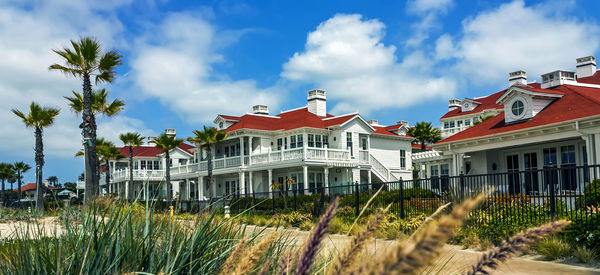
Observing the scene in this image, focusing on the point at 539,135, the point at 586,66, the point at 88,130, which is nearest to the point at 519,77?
the point at 586,66

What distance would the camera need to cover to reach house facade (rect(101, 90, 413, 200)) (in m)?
39.0

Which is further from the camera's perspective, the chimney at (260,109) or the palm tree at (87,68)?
the chimney at (260,109)

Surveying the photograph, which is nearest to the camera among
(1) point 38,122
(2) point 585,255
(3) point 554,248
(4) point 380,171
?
(2) point 585,255

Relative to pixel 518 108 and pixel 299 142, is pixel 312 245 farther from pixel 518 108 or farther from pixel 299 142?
pixel 299 142

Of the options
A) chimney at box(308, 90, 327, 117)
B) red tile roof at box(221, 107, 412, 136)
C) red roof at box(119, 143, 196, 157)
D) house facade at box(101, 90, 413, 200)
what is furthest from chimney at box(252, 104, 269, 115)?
red roof at box(119, 143, 196, 157)

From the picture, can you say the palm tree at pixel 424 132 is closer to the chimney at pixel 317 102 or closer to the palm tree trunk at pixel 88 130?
the chimney at pixel 317 102

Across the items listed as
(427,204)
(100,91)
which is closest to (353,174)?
(100,91)

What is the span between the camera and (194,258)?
4.27 m

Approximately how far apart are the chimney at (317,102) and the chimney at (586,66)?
65.8 feet

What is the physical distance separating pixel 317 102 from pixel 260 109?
553cm

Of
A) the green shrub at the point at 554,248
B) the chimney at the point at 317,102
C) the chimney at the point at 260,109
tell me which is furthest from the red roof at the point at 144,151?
the green shrub at the point at 554,248

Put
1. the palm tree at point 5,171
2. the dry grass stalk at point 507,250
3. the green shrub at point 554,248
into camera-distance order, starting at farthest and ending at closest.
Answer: the palm tree at point 5,171
the green shrub at point 554,248
the dry grass stalk at point 507,250

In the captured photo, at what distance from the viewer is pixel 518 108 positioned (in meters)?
24.9

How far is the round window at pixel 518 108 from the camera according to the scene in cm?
2474
